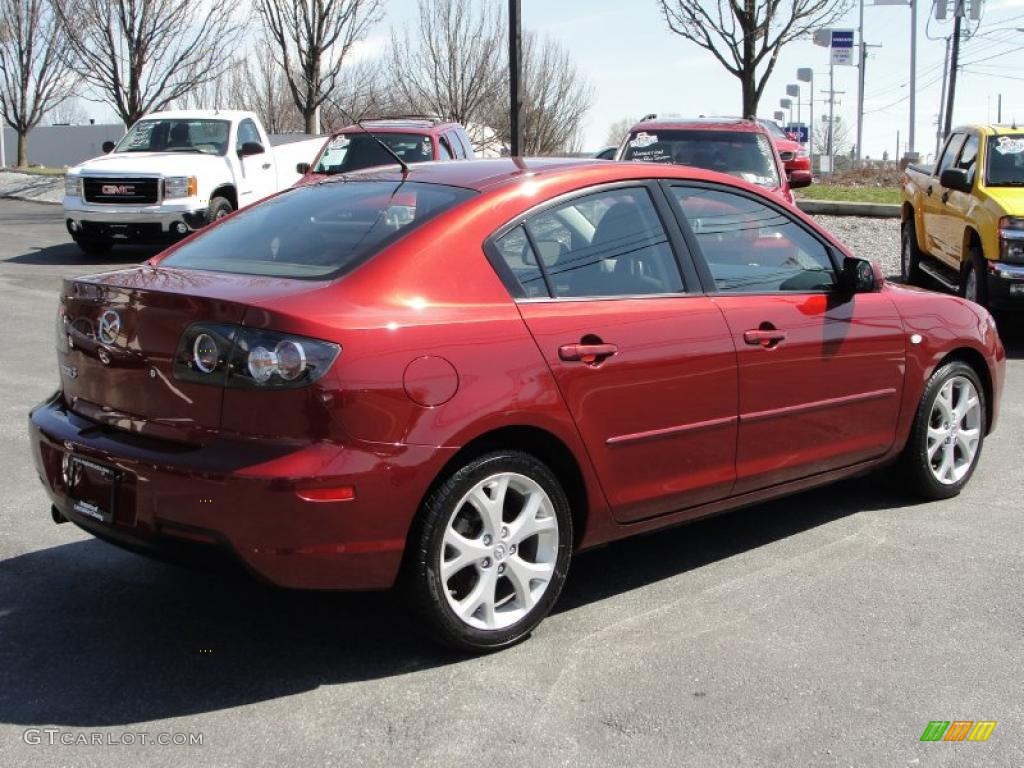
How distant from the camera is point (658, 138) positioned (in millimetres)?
12180

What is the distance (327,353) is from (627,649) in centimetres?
144

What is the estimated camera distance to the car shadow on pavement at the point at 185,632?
3568 mm

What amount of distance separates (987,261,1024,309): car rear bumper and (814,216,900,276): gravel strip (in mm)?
4638

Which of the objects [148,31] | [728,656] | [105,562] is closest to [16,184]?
[148,31]

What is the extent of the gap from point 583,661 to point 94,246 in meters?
13.7

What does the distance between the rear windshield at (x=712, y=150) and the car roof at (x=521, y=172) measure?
23.5 ft

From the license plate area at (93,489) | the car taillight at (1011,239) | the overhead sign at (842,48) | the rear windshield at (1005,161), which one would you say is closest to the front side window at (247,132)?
the rear windshield at (1005,161)

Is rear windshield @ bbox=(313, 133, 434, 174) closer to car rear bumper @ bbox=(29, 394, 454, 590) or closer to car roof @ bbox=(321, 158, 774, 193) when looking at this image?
car roof @ bbox=(321, 158, 774, 193)

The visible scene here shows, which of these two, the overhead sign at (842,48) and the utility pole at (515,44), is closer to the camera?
the utility pole at (515,44)

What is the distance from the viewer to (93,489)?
12.4ft

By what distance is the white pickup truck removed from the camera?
49.3ft

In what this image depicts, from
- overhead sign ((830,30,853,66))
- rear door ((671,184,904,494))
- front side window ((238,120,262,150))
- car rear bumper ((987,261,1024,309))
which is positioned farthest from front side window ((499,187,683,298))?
overhead sign ((830,30,853,66))

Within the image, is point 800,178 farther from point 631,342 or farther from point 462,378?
point 462,378

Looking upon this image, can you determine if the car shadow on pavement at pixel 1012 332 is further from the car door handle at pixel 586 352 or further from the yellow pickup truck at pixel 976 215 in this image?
the car door handle at pixel 586 352
